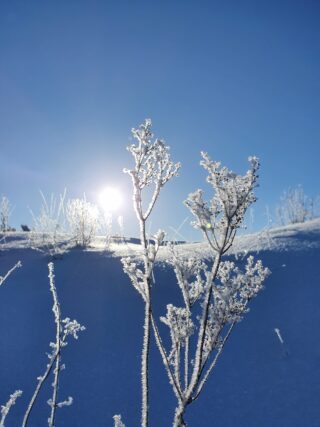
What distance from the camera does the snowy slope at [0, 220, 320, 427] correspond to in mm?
2787

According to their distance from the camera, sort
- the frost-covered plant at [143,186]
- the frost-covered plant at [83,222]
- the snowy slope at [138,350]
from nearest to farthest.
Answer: the frost-covered plant at [143,186] → the snowy slope at [138,350] → the frost-covered plant at [83,222]

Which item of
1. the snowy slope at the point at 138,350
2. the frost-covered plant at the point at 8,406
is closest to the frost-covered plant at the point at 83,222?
the snowy slope at the point at 138,350

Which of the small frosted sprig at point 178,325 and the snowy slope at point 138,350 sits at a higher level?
the small frosted sprig at point 178,325

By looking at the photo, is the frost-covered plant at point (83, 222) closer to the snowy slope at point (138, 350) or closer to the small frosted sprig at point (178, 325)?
the snowy slope at point (138, 350)

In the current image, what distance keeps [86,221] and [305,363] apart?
3.79m

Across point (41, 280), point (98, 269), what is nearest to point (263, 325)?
point (98, 269)

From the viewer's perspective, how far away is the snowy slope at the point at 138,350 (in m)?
2.79

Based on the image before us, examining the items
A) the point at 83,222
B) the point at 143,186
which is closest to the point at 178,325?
the point at 143,186

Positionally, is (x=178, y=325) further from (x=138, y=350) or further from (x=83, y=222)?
(x=83, y=222)

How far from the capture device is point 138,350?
10.9 ft

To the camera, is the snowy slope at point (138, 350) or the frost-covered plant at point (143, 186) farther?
the snowy slope at point (138, 350)

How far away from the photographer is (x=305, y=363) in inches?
119

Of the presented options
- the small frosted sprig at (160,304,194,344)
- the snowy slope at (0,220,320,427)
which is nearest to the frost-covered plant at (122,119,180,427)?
the small frosted sprig at (160,304,194,344)

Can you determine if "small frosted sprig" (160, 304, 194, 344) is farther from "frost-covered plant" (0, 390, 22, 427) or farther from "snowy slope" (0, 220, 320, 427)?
"snowy slope" (0, 220, 320, 427)
